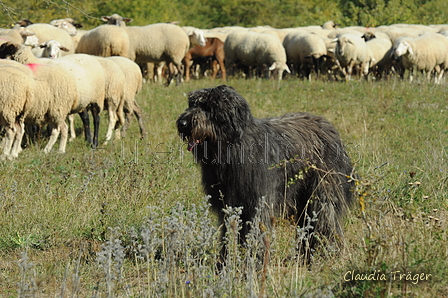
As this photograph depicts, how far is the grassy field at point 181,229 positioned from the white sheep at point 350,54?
358 inches

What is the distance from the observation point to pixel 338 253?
487cm

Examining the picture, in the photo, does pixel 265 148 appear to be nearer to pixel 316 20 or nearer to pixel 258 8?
pixel 258 8

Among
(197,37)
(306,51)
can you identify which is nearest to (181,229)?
(197,37)

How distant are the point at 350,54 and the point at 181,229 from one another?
62.1 ft

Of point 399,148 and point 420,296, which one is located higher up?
point 420,296

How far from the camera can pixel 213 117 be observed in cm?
461

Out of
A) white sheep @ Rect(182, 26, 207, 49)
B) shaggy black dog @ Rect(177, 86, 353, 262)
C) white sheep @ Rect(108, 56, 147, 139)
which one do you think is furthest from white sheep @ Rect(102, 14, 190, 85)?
shaggy black dog @ Rect(177, 86, 353, 262)

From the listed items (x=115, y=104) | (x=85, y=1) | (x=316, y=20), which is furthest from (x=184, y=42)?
(x=316, y=20)

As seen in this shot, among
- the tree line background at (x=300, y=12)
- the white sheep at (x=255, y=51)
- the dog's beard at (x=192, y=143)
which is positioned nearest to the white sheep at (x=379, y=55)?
the white sheep at (x=255, y=51)

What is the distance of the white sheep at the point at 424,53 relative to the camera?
21094 millimetres

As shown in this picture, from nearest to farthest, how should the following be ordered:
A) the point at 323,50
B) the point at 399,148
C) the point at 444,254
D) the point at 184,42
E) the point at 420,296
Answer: the point at 420,296 → the point at 444,254 → the point at 399,148 → the point at 184,42 → the point at 323,50

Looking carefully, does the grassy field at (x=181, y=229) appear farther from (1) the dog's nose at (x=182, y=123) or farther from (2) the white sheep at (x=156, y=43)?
(2) the white sheep at (x=156, y=43)

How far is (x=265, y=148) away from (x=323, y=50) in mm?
18881

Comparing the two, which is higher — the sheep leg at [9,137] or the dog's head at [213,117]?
the dog's head at [213,117]
